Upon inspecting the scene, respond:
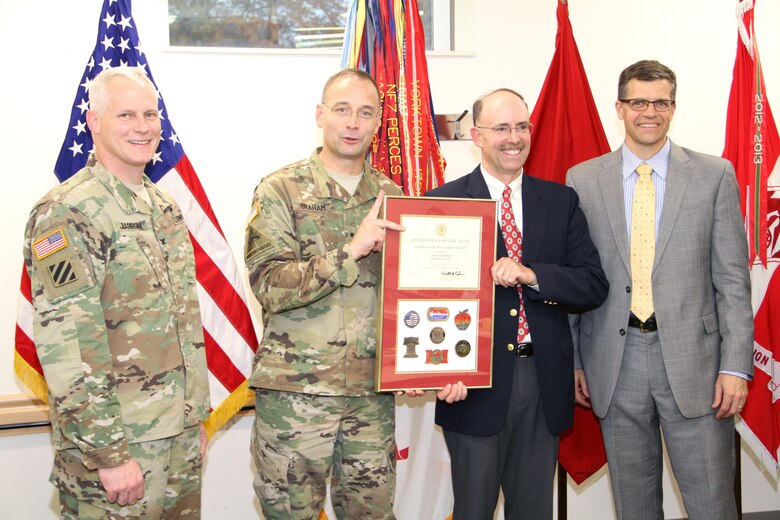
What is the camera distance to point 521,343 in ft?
7.63

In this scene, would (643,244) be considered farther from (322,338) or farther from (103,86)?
(103,86)

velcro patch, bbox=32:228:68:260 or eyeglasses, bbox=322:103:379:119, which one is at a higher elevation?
eyeglasses, bbox=322:103:379:119

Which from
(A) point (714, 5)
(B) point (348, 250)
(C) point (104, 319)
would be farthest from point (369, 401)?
(A) point (714, 5)

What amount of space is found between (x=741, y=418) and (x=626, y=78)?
1.71 metres

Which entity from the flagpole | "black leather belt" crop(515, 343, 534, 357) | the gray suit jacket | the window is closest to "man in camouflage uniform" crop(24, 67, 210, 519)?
"black leather belt" crop(515, 343, 534, 357)

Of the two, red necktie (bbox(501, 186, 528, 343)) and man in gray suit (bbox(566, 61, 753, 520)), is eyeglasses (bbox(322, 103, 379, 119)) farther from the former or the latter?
man in gray suit (bbox(566, 61, 753, 520))

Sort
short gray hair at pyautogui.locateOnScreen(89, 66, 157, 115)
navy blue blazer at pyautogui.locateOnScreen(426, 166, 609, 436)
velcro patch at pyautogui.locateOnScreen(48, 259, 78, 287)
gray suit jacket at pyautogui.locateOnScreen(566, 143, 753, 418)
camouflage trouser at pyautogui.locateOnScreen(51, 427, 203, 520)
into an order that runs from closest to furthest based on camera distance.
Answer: velcro patch at pyautogui.locateOnScreen(48, 259, 78, 287) < camouflage trouser at pyautogui.locateOnScreen(51, 427, 203, 520) < short gray hair at pyautogui.locateOnScreen(89, 66, 157, 115) < navy blue blazer at pyautogui.locateOnScreen(426, 166, 609, 436) < gray suit jacket at pyautogui.locateOnScreen(566, 143, 753, 418)

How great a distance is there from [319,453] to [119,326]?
0.77 meters

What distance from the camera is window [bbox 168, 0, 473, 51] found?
Answer: 3229mm

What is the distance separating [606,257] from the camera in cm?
250

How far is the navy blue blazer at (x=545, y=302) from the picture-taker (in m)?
2.28

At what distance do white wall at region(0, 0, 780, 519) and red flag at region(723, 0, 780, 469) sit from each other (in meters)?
0.47

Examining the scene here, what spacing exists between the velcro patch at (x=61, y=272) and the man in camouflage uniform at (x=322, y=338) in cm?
59

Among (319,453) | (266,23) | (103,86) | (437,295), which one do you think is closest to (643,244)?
(437,295)
